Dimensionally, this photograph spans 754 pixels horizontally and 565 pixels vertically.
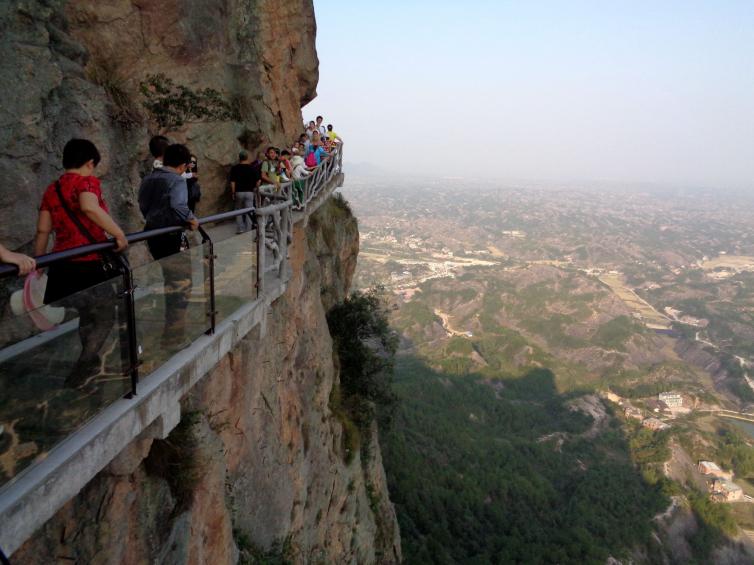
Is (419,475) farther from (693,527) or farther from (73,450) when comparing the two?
(73,450)

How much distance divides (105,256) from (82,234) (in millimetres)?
351

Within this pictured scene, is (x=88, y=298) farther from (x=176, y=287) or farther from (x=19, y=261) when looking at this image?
(x=176, y=287)

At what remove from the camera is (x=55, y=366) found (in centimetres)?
297

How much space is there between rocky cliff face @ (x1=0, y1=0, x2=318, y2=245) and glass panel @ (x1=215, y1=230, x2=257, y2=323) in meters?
2.88

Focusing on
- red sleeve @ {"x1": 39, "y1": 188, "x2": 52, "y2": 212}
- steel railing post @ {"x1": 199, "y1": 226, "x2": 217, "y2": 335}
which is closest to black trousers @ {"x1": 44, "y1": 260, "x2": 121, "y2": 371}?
red sleeve @ {"x1": 39, "y1": 188, "x2": 52, "y2": 212}

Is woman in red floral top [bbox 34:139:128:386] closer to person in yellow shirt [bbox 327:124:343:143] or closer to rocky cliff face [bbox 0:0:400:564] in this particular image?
rocky cliff face [bbox 0:0:400:564]

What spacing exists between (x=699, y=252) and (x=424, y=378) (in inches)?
6843

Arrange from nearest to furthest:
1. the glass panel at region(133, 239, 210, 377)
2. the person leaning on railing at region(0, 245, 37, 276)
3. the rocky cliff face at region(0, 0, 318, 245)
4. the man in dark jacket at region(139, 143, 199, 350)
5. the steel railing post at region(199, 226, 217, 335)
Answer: the person leaning on railing at region(0, 245, 37, 276) → the glass panel at region(133, 239, 210, 377) → the man in dark jacket at region(139, 143, 199, 350) → the steel railing post at region(199, 226, 217, 335) → the rocky cliff face at region(0, 0, 318, 245)

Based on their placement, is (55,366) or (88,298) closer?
(55,366)

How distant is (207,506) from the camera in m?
5.76

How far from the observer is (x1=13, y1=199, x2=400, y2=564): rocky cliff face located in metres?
4.28

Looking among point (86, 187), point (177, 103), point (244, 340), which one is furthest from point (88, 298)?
point (177, 103)

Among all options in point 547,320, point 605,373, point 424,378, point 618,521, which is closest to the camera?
point 618,521

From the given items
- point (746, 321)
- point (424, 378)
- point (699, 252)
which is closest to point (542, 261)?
point (746, 321)
